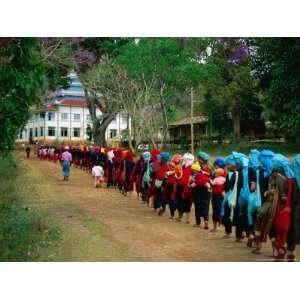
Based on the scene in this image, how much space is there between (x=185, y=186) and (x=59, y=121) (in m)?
2.59

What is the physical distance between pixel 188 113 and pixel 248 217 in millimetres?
7016

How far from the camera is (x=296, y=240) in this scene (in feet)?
23.3

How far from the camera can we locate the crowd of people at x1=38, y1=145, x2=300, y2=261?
7133 mm

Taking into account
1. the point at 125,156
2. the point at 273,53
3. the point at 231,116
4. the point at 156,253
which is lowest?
the point at 156,253

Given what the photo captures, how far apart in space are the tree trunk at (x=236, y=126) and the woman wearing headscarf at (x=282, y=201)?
11.7 ft

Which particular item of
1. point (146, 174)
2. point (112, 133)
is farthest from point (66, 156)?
point (146, 174)

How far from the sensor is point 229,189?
28.3 feet

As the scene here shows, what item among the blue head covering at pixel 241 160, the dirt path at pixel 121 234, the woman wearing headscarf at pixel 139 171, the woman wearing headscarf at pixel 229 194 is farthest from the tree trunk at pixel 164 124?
the blue head covering at pixel 241 160

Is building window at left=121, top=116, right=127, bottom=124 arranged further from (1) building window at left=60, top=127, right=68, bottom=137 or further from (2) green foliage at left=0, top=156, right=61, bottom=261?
(2) green foliage at left=0, top=156, right=61, bottom=261

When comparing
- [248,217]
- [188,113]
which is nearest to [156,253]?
[248,217]

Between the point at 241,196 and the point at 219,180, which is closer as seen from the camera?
the point at 241,196

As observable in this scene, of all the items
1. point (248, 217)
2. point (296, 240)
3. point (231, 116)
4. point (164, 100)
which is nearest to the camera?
point (296, 240)

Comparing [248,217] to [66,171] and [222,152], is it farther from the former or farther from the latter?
[66,171]

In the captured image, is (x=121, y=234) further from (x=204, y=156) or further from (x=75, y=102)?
(x=75, y=102)
